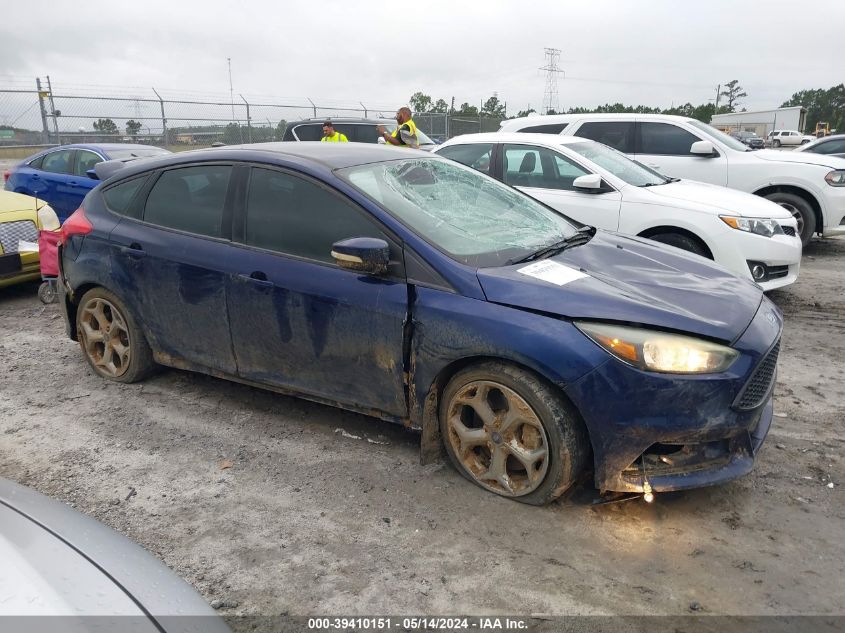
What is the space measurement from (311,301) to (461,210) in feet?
3.22

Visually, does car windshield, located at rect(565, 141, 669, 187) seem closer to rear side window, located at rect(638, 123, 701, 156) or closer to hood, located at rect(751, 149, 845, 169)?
rear side window, located at rect(638, 123, 701, 156)

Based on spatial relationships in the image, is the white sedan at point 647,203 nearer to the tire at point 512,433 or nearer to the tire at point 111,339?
the tire at point 512,433

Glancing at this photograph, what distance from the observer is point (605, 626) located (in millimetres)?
2363

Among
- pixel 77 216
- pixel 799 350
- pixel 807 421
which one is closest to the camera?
pixel 807 421

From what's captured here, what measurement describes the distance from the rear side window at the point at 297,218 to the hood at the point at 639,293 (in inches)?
30.9

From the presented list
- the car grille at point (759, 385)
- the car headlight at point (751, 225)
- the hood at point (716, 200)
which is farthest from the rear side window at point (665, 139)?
the car grille at point (759, 385)

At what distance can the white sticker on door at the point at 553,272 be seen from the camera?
3080 millimetres

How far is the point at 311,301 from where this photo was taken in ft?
Result: 11.2

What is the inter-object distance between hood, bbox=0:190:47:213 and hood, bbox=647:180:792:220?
6276 mm

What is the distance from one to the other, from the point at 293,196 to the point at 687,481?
7.94ft

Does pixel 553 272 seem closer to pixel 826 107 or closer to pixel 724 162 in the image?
pixel 724 162

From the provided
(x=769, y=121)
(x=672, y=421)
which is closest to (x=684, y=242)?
(x=672, y=421)

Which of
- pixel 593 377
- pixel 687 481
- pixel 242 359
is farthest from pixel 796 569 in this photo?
pixel 242 359

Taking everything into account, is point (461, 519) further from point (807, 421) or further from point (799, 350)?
point (799, 350)
